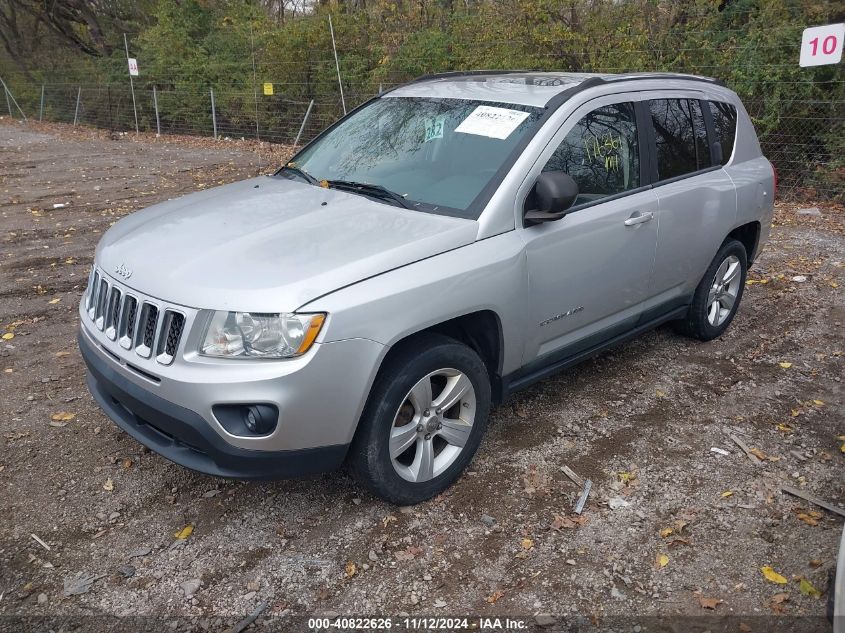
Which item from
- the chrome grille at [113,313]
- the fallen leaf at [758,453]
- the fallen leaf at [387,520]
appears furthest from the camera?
the fallen leaf at [758,453]

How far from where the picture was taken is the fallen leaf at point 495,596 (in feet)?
9.16

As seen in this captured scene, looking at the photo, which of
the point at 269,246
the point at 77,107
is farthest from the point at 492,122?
the point at 77,107

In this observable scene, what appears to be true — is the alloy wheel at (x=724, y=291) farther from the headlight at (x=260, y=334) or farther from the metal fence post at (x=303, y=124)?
the metal fence post at (x=303, y=124)

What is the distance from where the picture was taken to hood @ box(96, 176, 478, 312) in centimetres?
275

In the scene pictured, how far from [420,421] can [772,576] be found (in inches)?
62.5

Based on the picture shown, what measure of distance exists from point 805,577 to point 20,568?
324 centimetres

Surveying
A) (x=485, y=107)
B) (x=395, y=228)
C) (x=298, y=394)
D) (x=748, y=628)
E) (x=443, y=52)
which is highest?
(x=443, y=52)

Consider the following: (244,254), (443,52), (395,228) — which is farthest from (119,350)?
(443,52)

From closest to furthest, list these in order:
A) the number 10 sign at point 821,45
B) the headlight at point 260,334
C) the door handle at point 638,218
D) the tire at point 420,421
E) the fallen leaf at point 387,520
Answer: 1. the headlight at point 260,334
2. the tire at point 420,421
3. the fallen leaf at point 387,520
4. the door handle at point 638,218
5. the number 10 sign at point 821,45

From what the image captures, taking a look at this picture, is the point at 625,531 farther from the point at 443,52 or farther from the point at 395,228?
the point at 443,52

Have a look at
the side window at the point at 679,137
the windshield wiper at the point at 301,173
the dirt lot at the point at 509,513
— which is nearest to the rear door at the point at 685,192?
the side window at the point at 679,137

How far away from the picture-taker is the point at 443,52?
13711mm

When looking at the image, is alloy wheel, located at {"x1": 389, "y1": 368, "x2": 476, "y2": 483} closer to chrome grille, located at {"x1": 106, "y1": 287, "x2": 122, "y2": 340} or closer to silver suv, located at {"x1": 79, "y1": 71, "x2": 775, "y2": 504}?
silver suv, located at {"x1": 79, "y1": 71, "x2": 775, "y2": 504}

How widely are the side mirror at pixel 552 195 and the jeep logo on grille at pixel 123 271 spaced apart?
1812 mm
